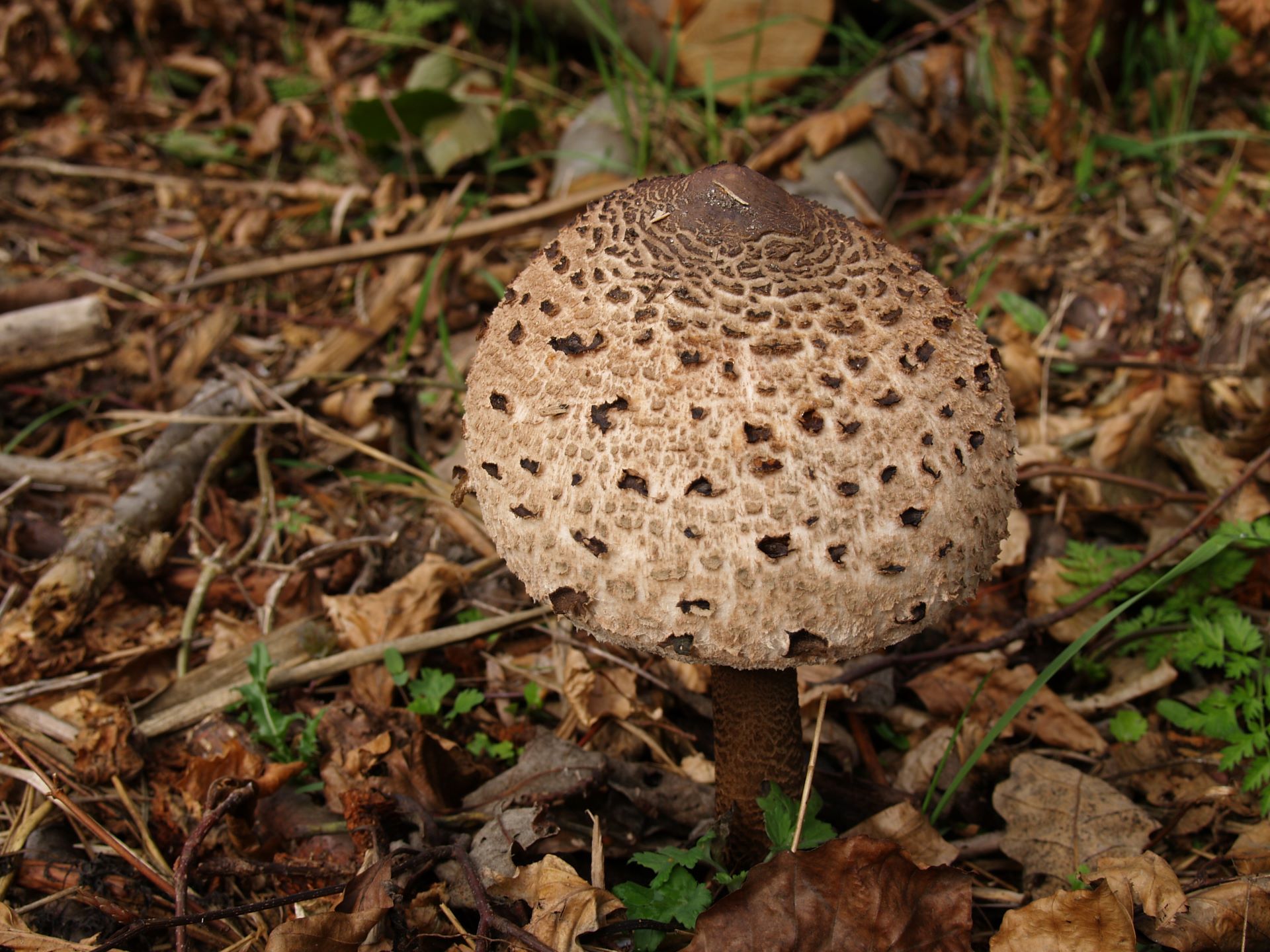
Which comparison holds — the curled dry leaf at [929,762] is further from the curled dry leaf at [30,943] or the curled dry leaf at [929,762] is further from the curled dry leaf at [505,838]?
the curled dry leaf at [30,943]

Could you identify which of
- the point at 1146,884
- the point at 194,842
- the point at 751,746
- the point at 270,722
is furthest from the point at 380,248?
the point at 1146,884

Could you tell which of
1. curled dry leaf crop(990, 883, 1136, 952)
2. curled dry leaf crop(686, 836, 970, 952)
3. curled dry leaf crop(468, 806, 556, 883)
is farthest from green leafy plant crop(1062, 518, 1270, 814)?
curled dry leaf crop(468, 806, 556, 883)

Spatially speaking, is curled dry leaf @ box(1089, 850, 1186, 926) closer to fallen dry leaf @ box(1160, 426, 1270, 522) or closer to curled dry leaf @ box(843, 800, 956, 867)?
curled dry leaf @ box(843, 800, 956, 867)

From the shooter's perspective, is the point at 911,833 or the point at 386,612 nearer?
the point at 911,833

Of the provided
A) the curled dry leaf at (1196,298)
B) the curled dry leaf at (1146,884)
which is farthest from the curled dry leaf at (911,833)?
the curled dry leaf at (1196,298)

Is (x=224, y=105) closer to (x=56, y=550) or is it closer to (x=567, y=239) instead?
(x=56, y=550)

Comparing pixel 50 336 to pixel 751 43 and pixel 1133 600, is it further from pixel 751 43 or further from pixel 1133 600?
pixel 1133 600
